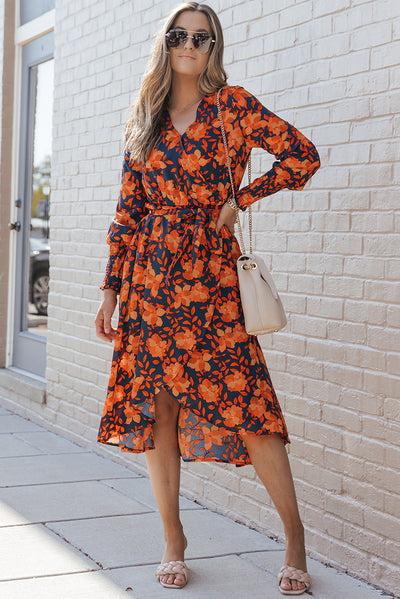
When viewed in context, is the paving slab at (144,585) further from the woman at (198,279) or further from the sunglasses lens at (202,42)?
the sunglasses lens at (202,42)

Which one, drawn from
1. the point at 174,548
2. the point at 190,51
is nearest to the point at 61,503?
the point at 174,548

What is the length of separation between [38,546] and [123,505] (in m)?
0.64

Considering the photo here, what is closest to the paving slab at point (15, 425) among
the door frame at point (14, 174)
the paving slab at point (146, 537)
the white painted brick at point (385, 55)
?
the door frame at point (14, 174)

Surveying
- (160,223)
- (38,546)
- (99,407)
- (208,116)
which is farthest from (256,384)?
(99,407)

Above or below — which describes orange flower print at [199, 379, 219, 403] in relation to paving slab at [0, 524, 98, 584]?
above

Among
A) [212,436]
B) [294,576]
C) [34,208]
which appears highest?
[34,208]

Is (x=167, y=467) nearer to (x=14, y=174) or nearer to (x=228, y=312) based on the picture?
(x=228, y=312)

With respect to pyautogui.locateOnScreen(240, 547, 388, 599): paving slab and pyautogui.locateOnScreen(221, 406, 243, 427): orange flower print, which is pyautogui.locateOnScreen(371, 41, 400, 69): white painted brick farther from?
pyautogui.locateOnScreen(240, 547, 388, 599): paving slab

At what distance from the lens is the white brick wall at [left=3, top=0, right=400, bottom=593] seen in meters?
2.86

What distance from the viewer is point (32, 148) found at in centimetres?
621

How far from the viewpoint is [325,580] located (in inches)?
116

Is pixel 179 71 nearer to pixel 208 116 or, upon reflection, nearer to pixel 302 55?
pixel 208 116

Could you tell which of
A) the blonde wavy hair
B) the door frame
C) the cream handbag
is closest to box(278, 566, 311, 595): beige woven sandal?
the cream handbag

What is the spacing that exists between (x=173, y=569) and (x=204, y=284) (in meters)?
0.91
